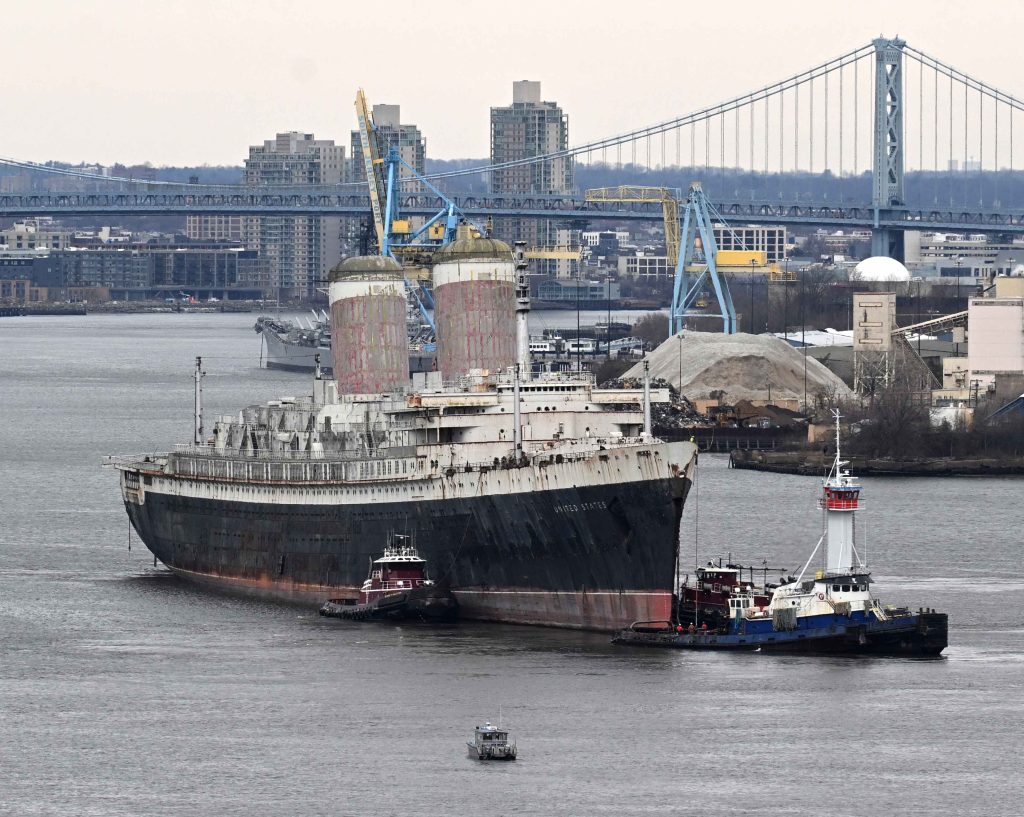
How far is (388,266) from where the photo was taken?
164ft

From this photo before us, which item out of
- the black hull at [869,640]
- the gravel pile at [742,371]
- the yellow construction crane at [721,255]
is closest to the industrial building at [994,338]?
the gravel pile at [742,371]

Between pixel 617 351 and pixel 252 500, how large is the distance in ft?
262

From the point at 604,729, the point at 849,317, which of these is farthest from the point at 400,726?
the point at 849,317

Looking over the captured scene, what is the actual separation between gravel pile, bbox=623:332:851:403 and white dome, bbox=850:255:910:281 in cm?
3416

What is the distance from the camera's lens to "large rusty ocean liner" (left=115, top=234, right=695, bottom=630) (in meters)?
40.4


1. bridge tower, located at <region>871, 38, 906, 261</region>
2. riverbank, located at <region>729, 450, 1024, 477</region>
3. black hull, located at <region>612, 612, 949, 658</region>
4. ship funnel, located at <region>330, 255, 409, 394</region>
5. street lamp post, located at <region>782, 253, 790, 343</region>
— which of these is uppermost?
bridge tower, located at <region>871, 38, 906, 261</region>

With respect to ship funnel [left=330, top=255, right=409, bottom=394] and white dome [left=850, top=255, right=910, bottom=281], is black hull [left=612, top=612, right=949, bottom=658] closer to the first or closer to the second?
ship funnel [left=330, top=255, right=409, bottom=394]

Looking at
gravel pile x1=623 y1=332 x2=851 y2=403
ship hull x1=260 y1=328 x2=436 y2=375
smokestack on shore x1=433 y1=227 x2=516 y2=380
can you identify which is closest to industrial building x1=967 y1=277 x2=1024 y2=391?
gravel pile x1=623 y1=332 x2=851 y2=403

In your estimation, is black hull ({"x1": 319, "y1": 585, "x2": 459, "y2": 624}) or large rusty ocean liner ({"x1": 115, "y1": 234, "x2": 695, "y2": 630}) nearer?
large rusty ocean liner ({"x1": 115, "y1": 234, "x2": 695, "y2": 630})

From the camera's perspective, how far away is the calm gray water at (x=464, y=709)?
98.4ft

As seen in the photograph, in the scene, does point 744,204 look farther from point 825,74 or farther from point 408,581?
point 408,581

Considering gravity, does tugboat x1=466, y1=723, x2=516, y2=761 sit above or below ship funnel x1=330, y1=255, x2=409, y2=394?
below

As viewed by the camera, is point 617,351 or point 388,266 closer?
point 388,266

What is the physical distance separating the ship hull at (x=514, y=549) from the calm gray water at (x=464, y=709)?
0.71 m
